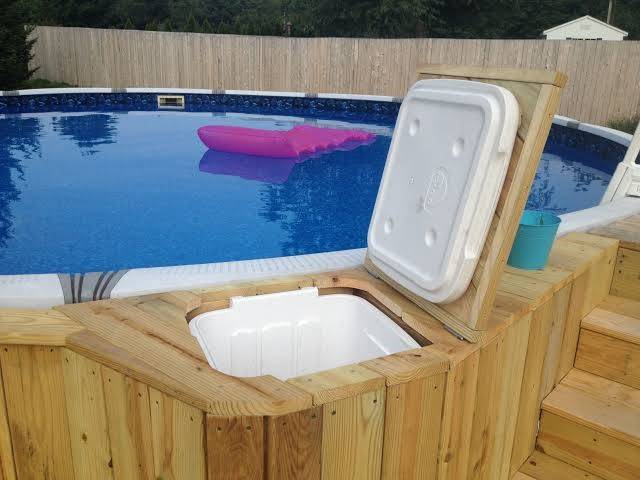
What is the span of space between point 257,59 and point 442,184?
45.0ft

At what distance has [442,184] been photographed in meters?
1.48

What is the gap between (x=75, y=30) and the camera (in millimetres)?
15125

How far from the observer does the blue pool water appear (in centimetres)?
450

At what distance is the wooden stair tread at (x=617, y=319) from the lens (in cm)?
198

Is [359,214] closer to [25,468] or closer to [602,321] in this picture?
[602,321]

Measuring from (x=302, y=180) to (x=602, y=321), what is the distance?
4851mm

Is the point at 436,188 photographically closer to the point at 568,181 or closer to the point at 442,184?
the point at 442,184

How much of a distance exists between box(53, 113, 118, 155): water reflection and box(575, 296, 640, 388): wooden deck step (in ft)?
23.5

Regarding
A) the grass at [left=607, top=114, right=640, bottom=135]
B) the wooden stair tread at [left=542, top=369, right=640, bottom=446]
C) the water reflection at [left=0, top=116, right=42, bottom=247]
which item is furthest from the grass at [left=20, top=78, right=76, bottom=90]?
the wooden stair tread at [left=542, top=369, right=640, bottom=446]

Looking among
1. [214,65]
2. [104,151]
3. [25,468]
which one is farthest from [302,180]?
[214,65]

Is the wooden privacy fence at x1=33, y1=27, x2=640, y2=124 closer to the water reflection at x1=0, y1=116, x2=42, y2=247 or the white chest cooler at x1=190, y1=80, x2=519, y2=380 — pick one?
the water reflection at x1=0, y1=116, x2=42, y2=247

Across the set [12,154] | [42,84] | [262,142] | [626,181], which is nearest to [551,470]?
[626,181]

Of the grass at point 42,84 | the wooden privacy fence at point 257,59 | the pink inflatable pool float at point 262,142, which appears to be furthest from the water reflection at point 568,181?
the grass at point 42,84

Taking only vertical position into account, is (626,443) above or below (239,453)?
below
